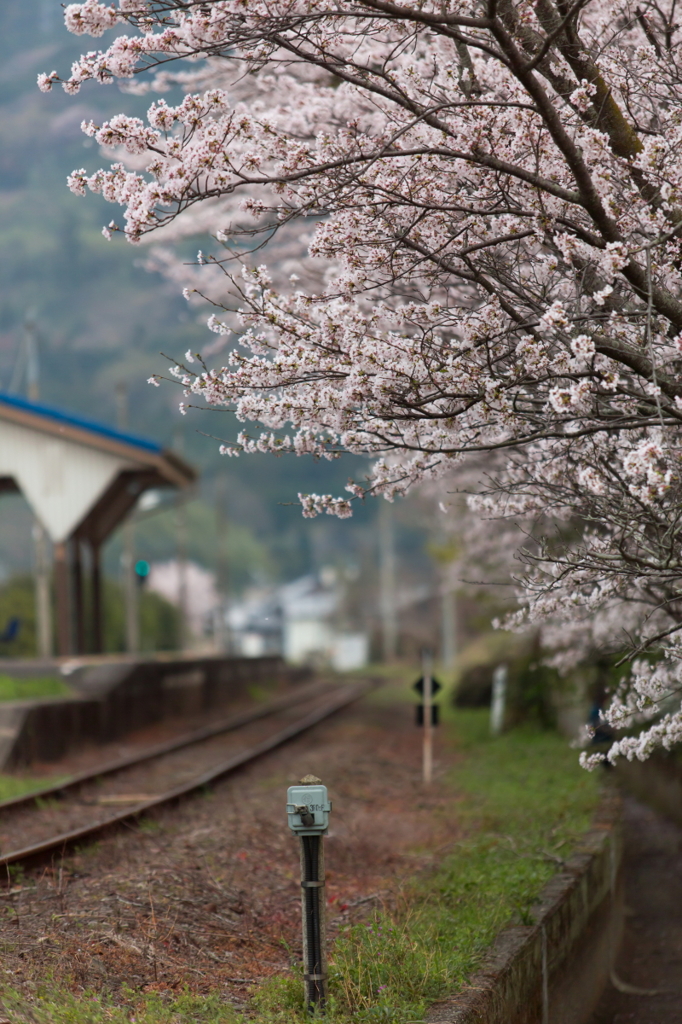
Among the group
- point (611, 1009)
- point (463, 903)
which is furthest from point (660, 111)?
point (611, 1009)

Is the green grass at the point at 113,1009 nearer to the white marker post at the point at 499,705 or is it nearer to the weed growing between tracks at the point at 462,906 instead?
the weed growing between tracks at the point at 462,906

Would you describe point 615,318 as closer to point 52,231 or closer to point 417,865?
point 417,865

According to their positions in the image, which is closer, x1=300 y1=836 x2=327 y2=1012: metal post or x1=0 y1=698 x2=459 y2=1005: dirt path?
x1=300 y1=836 x2=327 y2=1012: metal post

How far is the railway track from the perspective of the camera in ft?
30.7

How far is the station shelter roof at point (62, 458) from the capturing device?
20531 mm

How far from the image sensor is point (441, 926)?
6680 millimetres

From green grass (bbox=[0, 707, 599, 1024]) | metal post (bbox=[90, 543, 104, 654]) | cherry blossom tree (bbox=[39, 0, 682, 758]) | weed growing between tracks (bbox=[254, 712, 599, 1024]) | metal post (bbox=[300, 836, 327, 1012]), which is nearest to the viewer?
green grass (bbox=[0, 707, 599, 1024])

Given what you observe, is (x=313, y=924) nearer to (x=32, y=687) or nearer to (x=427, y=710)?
(x=427, y=710)

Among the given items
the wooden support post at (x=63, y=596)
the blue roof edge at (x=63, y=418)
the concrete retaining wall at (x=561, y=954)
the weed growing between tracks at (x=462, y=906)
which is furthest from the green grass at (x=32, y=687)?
the concrete retaining wall at (x=561, y=954)

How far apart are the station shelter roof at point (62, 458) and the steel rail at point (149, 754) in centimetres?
485

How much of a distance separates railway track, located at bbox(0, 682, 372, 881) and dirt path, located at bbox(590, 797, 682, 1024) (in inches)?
178

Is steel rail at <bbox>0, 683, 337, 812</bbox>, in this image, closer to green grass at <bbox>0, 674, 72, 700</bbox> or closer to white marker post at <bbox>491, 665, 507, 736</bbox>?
green grass at <bbox>0, 674, 72, 700</bbox>

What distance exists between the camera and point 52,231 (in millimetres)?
128250

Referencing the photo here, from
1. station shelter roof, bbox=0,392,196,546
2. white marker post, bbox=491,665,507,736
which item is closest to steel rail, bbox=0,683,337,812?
station shelter roof, bbox=0,392,196,546
